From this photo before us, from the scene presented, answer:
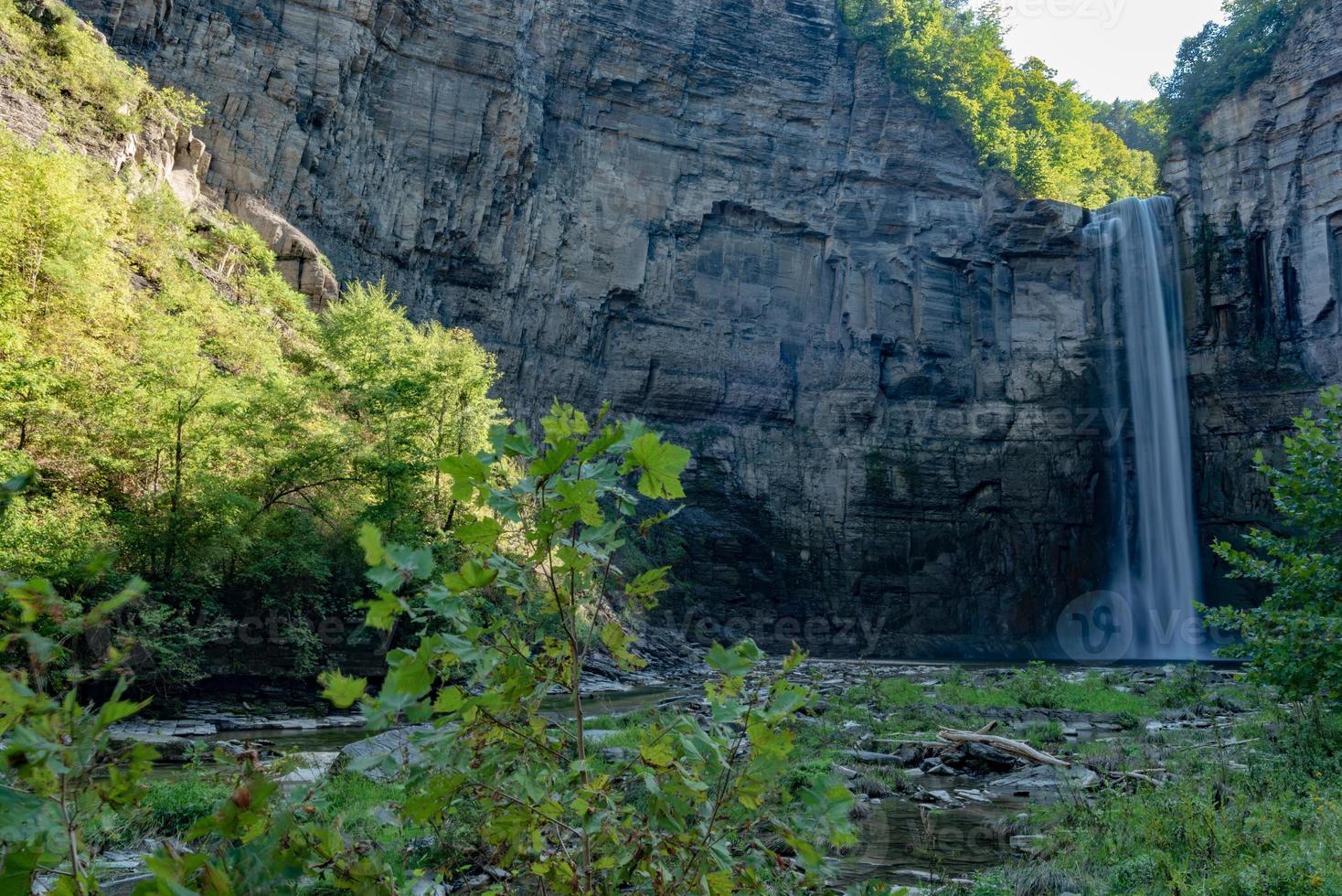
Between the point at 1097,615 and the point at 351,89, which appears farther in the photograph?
the point at 1097,615

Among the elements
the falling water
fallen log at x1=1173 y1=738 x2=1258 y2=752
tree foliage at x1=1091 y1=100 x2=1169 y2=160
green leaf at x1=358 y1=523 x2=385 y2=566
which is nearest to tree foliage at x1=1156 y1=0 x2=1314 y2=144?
the falling water

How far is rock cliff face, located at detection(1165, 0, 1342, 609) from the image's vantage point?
35688mm

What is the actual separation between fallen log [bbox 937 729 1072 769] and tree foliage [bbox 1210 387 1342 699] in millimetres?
2401

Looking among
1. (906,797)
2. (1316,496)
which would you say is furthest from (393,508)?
(1316,496)

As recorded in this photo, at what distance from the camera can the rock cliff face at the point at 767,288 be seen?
128 ft

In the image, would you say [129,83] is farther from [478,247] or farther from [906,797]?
[906,797]

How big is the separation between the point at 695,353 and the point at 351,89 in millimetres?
19629

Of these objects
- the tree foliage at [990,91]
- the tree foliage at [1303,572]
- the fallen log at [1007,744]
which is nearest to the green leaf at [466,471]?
Answer: the tree foliage at [1303,572]

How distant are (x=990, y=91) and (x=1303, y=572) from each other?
46.6 metres

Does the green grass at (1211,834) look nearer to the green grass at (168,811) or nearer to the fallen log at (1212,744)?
the fallen log at (1212,744)

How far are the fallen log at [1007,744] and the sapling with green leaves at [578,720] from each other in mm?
9230

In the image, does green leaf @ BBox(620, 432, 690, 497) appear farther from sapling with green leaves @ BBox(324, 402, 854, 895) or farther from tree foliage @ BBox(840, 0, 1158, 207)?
tree foliage @ BBox(840, 0, 1158, 207)

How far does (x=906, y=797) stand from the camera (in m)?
8.73

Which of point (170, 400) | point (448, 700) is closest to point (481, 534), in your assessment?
point (448, 700)
